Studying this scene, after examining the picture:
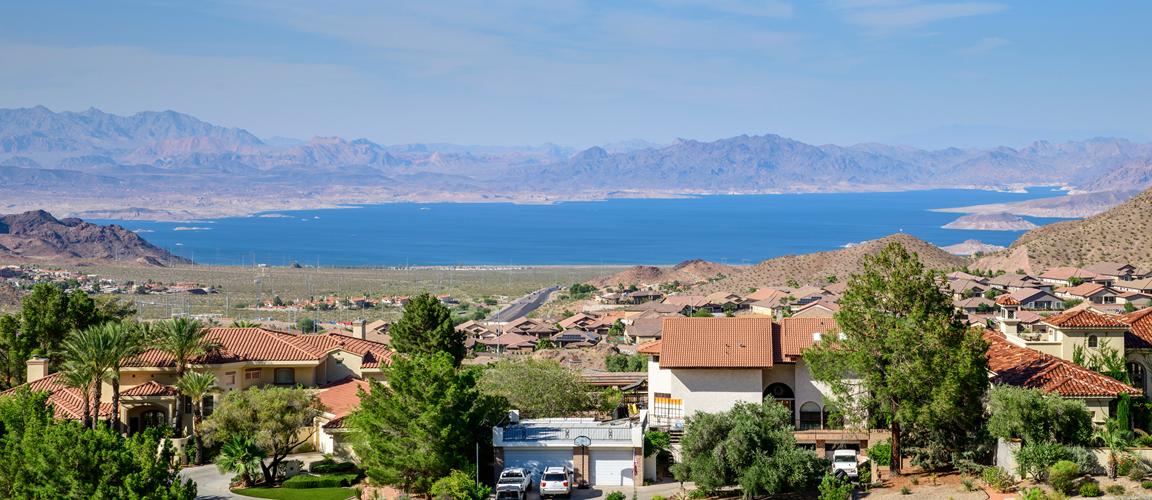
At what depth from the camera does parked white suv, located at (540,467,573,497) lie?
32219 millimetres

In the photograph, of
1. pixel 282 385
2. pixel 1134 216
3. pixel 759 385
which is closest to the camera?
pixel 759 385

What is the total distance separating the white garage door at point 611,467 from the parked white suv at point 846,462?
5.34 m

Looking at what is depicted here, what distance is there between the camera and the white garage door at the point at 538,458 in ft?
112

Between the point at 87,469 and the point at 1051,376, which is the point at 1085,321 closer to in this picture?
the point at 1051,376

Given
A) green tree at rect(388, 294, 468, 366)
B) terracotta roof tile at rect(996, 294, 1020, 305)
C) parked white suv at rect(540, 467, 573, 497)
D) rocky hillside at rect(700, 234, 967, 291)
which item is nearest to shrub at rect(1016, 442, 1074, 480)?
parked white suv at rect(540, 467, 573, 497)

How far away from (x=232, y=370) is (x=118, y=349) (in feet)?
16.0

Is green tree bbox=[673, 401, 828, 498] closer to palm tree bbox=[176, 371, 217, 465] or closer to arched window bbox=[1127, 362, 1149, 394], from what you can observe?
arched window bbox=[1127, 362, 1149, 394]

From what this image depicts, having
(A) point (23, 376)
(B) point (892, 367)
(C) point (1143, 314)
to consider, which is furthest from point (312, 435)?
(C) point (1143, 314)

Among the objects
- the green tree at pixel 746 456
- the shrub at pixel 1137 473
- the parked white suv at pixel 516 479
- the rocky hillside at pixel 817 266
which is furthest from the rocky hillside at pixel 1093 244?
the parked white suv at pixel 516 479

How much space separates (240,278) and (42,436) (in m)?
147

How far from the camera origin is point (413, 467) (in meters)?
32.3

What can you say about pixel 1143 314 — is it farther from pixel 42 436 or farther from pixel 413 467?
pixel 42 436

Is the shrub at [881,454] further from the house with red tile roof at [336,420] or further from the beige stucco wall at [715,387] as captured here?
the house with red tile roof at [336,420]

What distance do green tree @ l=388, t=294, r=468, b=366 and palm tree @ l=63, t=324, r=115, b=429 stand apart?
10.7m
